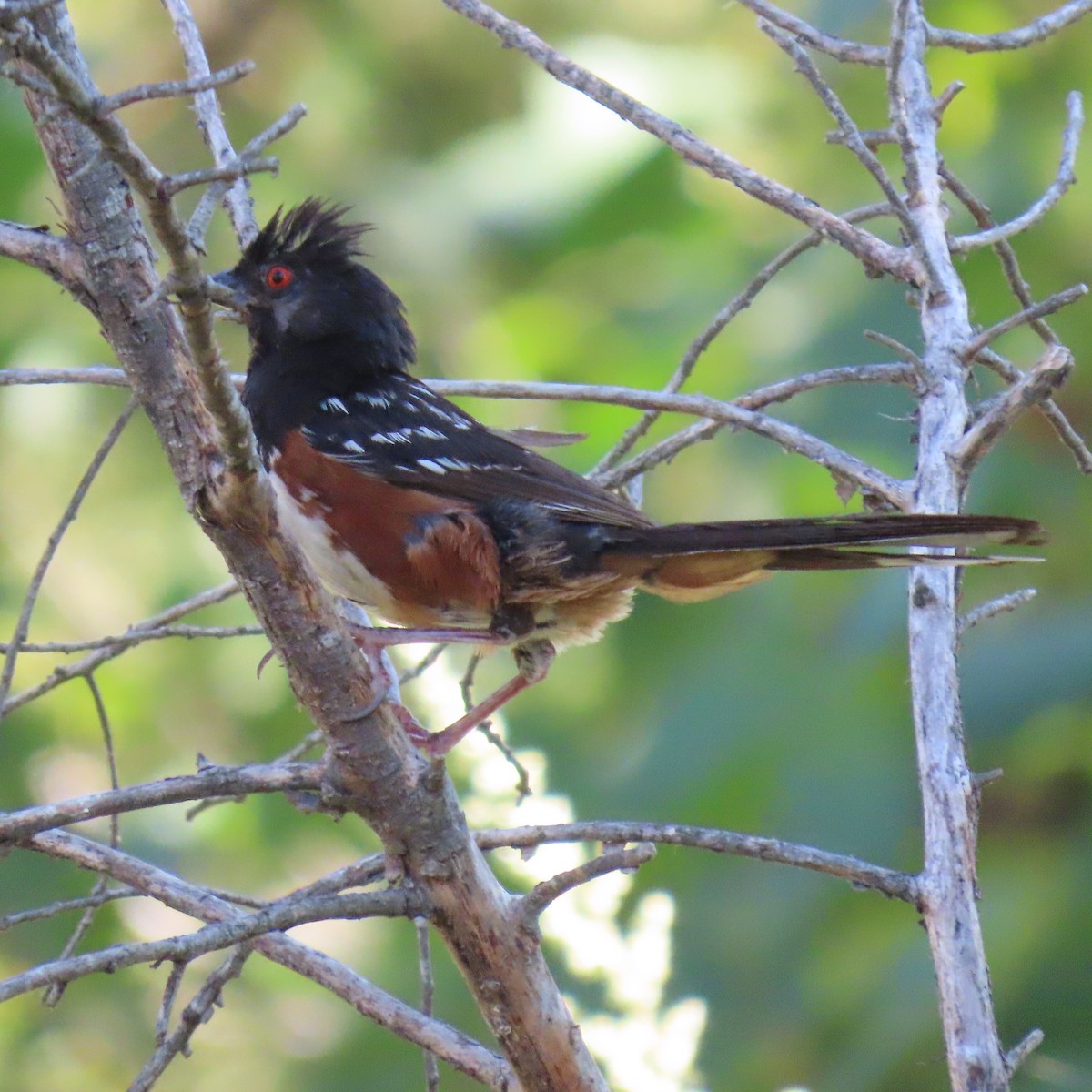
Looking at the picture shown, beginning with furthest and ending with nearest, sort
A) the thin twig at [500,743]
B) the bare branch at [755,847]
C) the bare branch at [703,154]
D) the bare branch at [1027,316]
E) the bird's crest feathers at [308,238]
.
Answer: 1. the bird's crest feathers at [308,238]
2. the thin twig at [500,743]
3. the bare branch at [703,154]
4. the bare branch at [1027,316]
5. the bare branch at [755,847]

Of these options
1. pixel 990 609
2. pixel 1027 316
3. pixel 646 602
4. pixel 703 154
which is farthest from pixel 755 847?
pixel 646 602

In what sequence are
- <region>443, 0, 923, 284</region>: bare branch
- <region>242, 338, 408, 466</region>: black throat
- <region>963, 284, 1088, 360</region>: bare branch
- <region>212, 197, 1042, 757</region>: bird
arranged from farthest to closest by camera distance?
<region>242, 338, 408, 466</region>: black throat, <region>212, 197, 1042, 757</region>: bird, <region>443, 0, 923, 284</region>: bare branch, <region>963, 284, 1088, 360</region>: bare branch

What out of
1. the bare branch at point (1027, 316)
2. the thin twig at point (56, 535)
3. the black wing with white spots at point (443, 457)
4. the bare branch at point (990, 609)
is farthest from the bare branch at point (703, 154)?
the thin twig at point (56, 535)

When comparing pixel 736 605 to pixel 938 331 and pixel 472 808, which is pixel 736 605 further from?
pixel 938 331

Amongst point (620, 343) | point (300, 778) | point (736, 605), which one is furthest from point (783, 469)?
point (300, 778)

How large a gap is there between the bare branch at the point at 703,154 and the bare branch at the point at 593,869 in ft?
3.06

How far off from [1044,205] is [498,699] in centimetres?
118

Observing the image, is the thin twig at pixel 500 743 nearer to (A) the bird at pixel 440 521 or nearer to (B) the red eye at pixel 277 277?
(A) the bird at pixel 440 521

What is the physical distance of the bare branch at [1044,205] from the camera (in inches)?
82.4

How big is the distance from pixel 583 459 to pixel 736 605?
62 centimetres

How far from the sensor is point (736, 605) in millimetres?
4090

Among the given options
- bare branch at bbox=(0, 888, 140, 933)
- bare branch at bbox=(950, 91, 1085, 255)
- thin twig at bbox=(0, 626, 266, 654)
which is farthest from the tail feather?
bare branch at bbox=(0, 888, 140, 933)

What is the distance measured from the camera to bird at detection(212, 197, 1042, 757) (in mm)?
2520

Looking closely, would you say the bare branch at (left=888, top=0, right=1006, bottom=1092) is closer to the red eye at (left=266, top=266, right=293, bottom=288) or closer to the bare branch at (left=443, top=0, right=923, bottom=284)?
the bare branch at (left=443, top=0, right=923, bottom=284)
